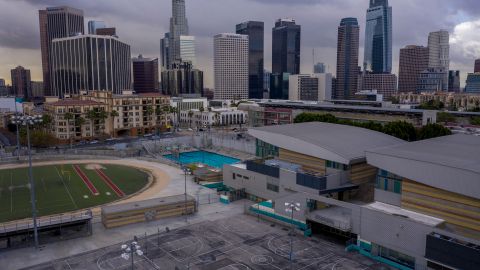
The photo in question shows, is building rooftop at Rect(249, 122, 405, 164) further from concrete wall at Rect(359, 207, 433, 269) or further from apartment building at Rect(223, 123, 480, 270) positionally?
concrete wall at Rect(359, 207, 433, 269)

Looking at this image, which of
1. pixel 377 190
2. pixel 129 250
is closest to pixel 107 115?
pixel 377 190

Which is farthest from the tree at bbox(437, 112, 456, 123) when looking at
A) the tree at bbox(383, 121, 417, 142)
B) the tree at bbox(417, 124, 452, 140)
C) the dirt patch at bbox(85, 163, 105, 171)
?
the dirt patch at bbox(85, 163, 105, 171)

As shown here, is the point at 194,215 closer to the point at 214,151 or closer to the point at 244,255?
the point at 244,255

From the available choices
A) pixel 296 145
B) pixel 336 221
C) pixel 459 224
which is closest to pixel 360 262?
pixel 336 221

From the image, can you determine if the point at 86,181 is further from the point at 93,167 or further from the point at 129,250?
the point at 129,250

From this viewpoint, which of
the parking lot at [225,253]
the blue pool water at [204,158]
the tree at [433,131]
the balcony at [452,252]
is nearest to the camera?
the balcony at [452,252]

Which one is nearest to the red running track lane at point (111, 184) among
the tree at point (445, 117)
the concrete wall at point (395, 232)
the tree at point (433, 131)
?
the concrete wall at point (395, 232)

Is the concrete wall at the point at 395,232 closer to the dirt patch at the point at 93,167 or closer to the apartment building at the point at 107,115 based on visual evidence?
the dirt patch at the point at 93,167
